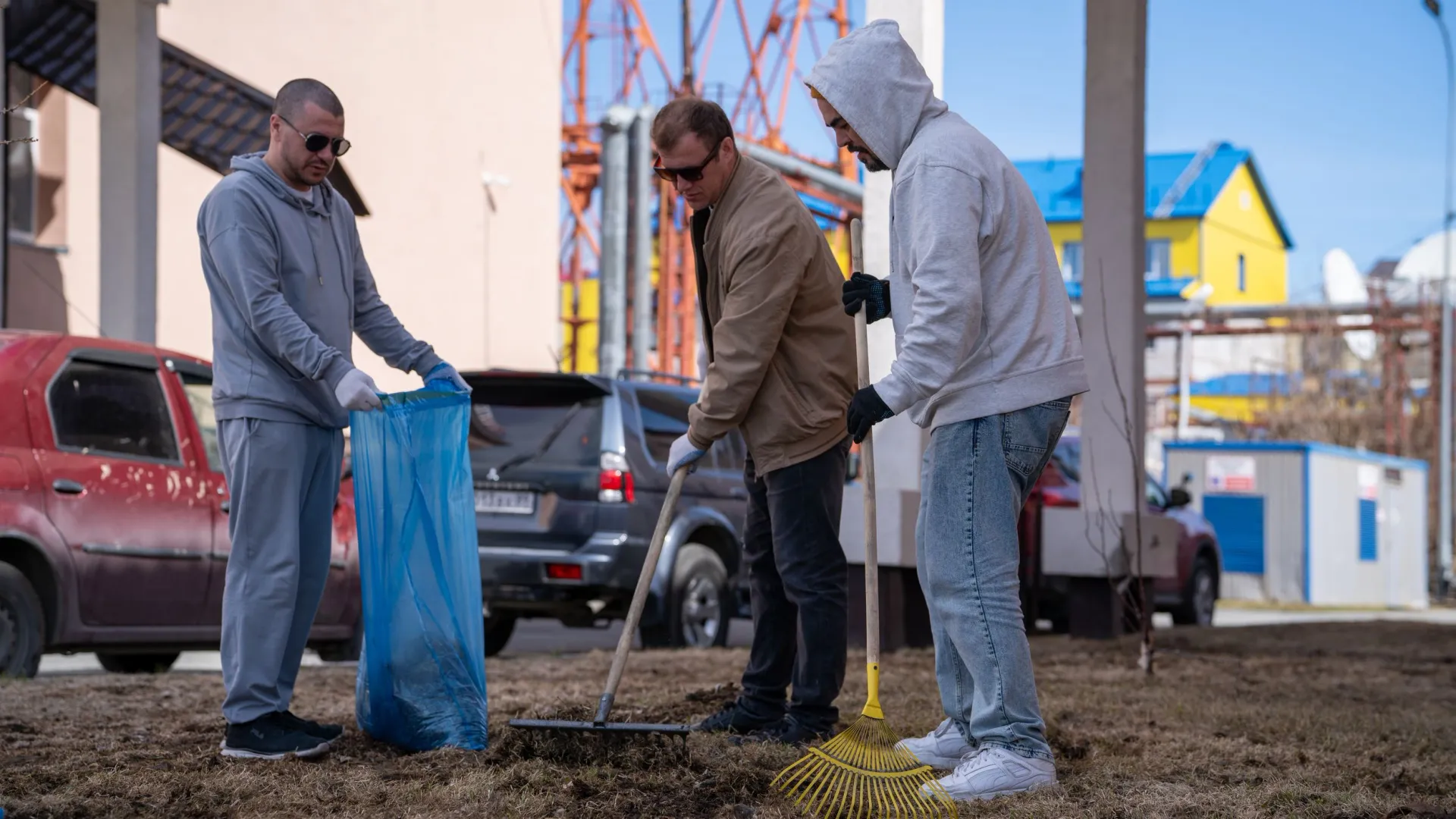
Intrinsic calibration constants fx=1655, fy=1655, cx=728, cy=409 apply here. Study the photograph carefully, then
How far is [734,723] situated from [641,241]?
1997 cm

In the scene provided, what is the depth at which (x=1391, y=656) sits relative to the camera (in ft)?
33.1

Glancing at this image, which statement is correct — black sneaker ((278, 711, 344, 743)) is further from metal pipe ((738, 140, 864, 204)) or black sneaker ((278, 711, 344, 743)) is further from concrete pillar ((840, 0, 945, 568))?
metal pipe ((738, 140, 864, 204))

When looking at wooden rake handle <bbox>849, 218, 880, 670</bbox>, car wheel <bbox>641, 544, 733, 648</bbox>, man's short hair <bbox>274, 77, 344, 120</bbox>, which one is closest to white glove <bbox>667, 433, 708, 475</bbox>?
wooden rake handle <bbox>849, 218, 880, 670</bbox>

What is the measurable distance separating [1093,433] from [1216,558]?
18.3 feet

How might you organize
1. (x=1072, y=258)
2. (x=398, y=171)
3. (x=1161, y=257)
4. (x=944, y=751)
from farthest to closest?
(x=1072, y=258) → (x=1161, y=257) → (x=398, y=171) → (x=944, y=751)

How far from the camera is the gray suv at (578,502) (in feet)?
30.1

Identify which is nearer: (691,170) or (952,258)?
(952,258)

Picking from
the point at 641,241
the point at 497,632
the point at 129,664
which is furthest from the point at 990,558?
the point at 641,241

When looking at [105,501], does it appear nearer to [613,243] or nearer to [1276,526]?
[613,243]

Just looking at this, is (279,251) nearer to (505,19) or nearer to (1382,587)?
(505,19)

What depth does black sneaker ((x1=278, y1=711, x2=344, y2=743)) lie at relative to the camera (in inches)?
186

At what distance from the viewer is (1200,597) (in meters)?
15.1

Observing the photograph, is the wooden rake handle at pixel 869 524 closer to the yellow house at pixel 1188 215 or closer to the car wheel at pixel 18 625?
the car wheel at pixel 18 625

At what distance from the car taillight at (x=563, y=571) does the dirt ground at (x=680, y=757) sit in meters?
1.16
